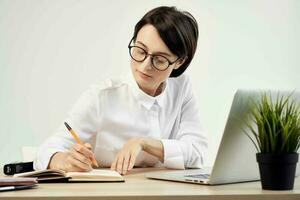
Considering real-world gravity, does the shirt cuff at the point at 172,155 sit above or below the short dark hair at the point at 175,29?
below

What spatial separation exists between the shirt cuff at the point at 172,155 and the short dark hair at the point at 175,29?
347 mm

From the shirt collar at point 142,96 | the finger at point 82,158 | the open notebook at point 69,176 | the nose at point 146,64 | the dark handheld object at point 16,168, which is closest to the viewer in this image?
the open notebook at point 69,176

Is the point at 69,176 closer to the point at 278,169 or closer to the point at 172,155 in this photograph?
the point at 278,169

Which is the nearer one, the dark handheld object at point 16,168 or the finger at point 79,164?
the finger at point 79,164

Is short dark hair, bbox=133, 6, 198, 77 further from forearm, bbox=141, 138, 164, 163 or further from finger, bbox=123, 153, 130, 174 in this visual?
finger, bbox=123, 153, 130, 174

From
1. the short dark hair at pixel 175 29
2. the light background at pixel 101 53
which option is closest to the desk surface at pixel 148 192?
the short dark hair at pixel 175 29

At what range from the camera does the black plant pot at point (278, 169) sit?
55.8 inches

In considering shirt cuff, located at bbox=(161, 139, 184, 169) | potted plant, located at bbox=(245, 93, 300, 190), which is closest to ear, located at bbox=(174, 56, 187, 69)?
shirt cuff, located at bbox=(161, 139, 184, 169)

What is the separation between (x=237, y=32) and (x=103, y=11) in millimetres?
1113

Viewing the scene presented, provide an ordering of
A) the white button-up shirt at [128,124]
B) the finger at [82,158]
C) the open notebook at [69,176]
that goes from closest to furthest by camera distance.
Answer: the open notebook at [69,176]
the finger at [82,158]
the white button-up shirt at [128,124]

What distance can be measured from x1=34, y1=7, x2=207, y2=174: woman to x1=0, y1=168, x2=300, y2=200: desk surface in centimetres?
53

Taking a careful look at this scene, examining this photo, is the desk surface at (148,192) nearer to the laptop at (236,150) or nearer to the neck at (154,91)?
the laptop at (236,150)

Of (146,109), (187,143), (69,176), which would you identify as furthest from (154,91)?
(69,176)

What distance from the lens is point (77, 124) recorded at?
88.7 inches
